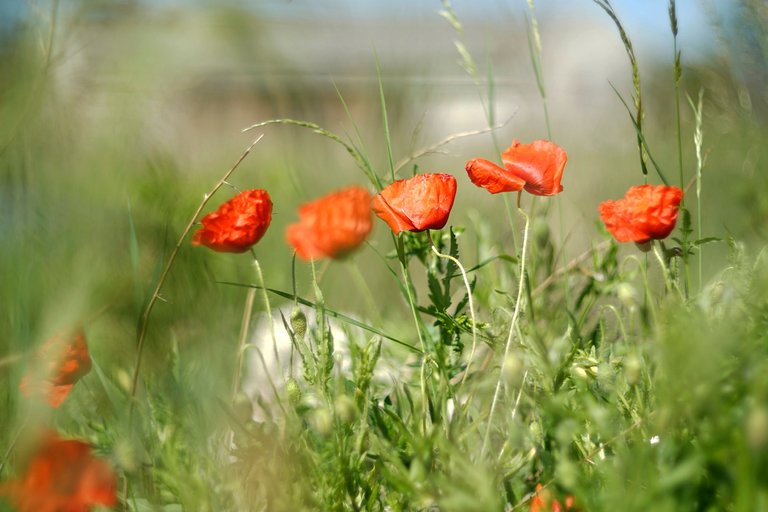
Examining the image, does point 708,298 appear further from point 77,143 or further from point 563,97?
point 563,97

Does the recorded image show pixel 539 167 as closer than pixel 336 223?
No

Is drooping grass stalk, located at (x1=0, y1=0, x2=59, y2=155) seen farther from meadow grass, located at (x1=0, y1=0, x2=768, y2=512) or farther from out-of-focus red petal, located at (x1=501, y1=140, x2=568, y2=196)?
out-of-focus red petal, located at (x1=501, y1=140, x2=568, y2=196)

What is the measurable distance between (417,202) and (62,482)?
38 centimetres

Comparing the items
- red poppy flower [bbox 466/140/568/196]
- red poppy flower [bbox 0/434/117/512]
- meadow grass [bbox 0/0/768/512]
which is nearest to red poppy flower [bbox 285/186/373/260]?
meadow grass [bbox 0/0/768/512]

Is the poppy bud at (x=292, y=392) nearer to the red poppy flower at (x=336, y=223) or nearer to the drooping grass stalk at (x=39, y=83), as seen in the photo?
the red poppy flower at (x=336, y=223)

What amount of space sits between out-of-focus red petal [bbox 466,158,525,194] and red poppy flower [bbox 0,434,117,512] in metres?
0.42

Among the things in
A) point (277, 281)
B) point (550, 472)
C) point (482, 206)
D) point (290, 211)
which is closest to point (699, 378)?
point (550, 472)

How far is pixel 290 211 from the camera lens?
1.32 m

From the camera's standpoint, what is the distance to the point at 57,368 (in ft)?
2.04

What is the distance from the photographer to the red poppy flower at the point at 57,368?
0.54 metres

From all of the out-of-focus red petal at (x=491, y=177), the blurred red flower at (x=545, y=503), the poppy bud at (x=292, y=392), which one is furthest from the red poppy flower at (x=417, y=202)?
the blurred red flower at (x=545, y=503)

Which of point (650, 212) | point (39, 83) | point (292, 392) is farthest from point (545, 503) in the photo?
point (39, 83)

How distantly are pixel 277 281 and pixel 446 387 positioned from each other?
47 centimetres

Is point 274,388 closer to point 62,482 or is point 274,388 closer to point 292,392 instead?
point 292,392
